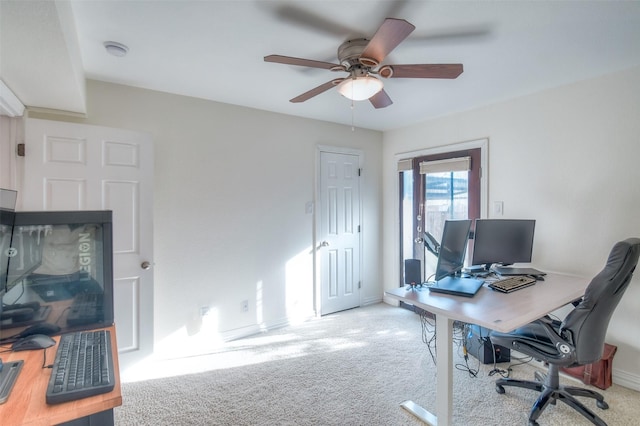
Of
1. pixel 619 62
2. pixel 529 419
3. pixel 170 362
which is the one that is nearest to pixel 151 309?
pixel 170 362

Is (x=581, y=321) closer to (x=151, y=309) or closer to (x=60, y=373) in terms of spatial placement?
(x=60, y=373)

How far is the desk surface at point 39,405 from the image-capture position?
0.85 m

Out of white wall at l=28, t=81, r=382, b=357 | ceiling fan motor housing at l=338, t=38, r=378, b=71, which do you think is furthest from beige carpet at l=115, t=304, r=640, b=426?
ceiling fan motor housing at l=338, t=38, r=378, b=71

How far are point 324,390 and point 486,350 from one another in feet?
4.75

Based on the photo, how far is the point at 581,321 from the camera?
1.72m

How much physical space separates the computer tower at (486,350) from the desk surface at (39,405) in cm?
267

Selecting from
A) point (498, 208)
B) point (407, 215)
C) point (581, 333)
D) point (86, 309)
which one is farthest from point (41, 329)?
point (407, 215)

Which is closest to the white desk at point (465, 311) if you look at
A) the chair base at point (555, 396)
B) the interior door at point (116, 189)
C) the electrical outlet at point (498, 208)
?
the chair base at point (555, 396)

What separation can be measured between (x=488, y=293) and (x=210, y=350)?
8.12 feet

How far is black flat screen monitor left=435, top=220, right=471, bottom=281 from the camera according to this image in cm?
206

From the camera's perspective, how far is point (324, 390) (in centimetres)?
228

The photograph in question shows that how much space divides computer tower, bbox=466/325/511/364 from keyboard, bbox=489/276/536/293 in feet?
1.86

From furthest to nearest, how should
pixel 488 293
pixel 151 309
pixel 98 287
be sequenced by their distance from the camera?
pixel 151 309 < pixel 488 293 < pixel 98 287

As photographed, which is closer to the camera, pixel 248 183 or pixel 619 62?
pixel 619 62
